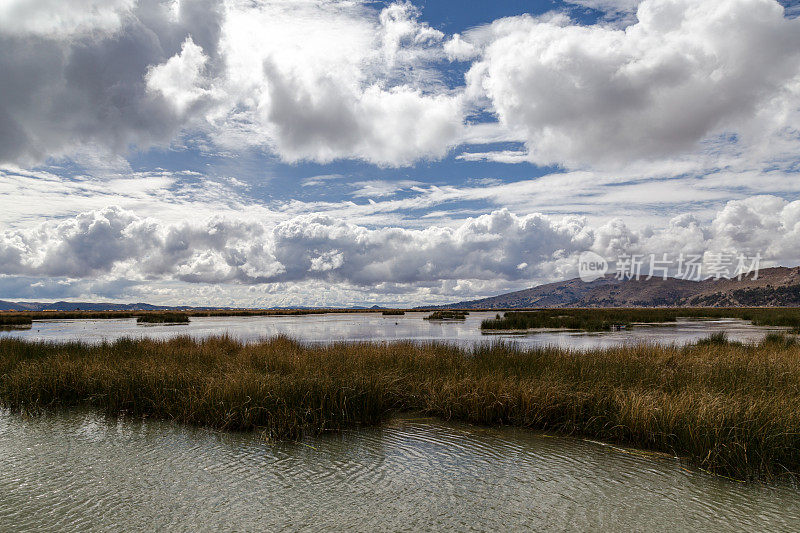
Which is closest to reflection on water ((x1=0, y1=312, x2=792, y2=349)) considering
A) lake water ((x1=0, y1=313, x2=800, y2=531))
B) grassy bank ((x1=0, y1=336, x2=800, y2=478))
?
grassy bank ((x1=0, y1=336, x2=800, y2=478))

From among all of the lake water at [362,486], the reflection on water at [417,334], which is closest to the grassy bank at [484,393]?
the lake water at [362,486]

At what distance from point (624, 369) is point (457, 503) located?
904cm

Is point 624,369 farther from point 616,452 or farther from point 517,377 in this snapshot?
point 616,452

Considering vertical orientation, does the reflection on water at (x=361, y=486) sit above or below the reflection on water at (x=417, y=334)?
above

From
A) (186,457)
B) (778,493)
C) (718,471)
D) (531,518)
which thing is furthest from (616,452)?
(186,457)

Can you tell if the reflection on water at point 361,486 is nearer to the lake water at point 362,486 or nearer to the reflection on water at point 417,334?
the lake water at point 362,486

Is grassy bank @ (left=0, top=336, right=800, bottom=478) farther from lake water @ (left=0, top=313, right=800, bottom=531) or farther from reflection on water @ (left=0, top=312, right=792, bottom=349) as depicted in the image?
reflection on water @ (left=0, top=312, right=792, bottom=349)

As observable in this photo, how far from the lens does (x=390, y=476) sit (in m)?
7.54

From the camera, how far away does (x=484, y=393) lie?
10992 millimetres

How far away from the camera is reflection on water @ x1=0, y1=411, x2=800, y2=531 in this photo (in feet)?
19.9

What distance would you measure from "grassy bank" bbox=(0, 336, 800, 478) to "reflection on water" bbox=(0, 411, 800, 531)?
69 centimetres

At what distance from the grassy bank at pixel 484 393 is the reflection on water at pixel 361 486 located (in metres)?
0.69

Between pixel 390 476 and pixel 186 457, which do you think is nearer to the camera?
pixel 390 476

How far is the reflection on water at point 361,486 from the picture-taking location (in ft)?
19.9
